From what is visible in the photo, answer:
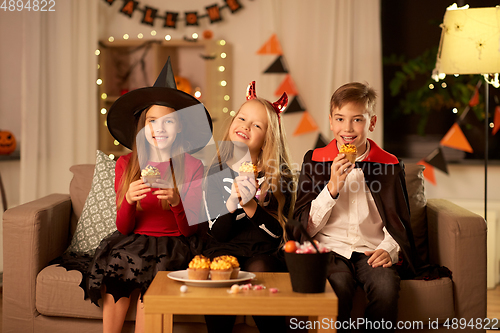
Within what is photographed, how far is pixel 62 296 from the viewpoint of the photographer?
6.66 ft

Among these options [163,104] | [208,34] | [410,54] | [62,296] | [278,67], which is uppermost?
[208,34]

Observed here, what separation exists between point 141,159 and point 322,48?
2.18 meters

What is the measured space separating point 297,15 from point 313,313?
118 inches

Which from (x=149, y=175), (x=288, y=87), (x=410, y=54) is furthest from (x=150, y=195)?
(x=410, y=54)

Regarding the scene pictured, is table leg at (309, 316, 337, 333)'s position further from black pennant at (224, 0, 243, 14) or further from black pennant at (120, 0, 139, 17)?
black pennant at (120, 0, 139, 17)

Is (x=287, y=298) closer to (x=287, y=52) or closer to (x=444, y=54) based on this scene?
(x=444, y=54)

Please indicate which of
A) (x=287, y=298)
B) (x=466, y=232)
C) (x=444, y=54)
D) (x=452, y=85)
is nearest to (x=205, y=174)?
(x=287, y=298)

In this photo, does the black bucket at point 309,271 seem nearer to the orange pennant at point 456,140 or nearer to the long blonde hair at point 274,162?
the long blonde hair at point 274,162

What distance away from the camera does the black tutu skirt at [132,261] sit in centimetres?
191

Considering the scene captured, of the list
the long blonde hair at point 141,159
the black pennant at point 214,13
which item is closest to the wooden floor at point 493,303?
the long blonde hair at point 141,159

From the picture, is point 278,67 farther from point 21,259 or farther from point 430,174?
point 21,259

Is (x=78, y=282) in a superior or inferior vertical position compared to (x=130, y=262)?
inferior

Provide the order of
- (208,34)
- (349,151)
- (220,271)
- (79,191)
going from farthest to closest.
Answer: (208,34) → (79,191) → (349,151) → (220,271)

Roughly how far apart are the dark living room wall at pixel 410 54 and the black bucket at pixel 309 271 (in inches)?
110
